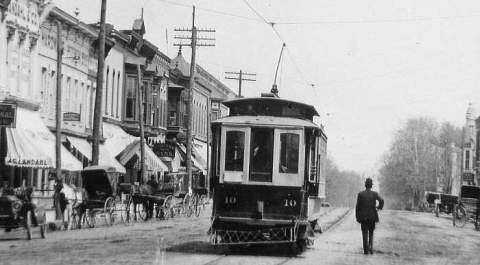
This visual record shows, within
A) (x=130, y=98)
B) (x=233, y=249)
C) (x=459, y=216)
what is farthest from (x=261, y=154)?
(x=130, y=98)

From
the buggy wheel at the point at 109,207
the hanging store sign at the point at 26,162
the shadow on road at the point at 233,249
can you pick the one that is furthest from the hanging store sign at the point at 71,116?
the shadow on road at the point at 233,249

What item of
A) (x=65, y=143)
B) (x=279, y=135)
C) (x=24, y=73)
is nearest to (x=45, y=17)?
(x=24, y=73)

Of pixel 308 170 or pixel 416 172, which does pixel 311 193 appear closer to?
pixel 308 170

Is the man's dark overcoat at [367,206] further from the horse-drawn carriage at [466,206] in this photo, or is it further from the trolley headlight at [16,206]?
the horse-drawn carriage at [466,206]

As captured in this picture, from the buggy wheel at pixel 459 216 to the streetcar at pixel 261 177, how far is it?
23041 mm

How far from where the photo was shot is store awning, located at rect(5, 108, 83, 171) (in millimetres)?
30047

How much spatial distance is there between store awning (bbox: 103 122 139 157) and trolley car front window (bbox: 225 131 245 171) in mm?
27766

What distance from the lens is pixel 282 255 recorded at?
762 inches

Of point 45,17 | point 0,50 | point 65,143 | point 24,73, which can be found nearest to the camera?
point 0,50

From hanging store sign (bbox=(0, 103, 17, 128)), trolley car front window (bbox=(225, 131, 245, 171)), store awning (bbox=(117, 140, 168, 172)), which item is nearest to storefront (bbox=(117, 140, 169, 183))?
store awning (bbox=(117, 140, 168, 172))

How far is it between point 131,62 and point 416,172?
219 ft

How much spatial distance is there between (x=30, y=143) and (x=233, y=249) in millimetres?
14061

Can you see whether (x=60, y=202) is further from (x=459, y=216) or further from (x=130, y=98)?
(x=130, y=98)

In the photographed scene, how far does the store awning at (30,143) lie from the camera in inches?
1183
